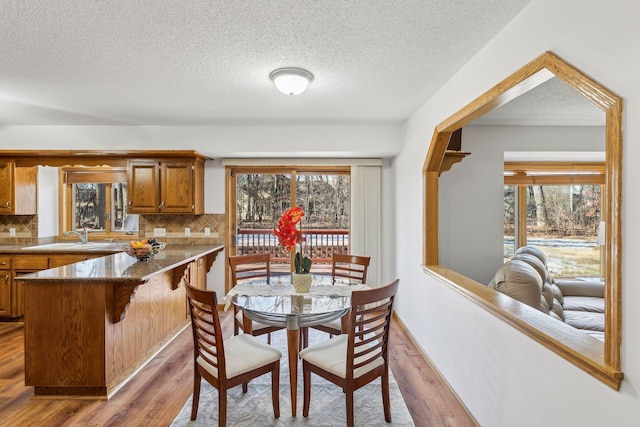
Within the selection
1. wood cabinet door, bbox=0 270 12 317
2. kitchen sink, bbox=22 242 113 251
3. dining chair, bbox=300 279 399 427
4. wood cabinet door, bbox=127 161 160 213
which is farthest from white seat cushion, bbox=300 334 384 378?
wood cabinet door, bbox=0 270 12 317

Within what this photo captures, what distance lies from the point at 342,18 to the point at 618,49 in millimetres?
1185

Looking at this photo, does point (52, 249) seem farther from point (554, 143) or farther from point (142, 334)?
point (554, 143)

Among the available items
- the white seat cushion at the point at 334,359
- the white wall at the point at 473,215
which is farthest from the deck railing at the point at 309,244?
the white seat cushion at the point at 334,359

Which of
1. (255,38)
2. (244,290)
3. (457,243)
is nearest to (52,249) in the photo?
(244,290)

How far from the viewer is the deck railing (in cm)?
588

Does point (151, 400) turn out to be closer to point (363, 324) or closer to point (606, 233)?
point (363, 324)

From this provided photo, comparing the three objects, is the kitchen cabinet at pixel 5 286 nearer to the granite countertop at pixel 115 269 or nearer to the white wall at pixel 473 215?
the granite countertop at pixel 115 269

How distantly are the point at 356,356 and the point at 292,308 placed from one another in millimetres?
506

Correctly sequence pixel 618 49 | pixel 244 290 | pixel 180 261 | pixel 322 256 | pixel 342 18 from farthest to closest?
1. pixel 322 256
2. pixel 180 261
3. pixel 244 290
4. pixel 342 18
5. pixel 618 49

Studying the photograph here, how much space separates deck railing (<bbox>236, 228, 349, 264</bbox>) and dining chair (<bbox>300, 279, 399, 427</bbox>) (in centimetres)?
349

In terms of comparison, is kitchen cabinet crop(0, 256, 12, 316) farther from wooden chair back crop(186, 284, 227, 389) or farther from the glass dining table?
wooden chair back crop(186, 284, 227, 389)

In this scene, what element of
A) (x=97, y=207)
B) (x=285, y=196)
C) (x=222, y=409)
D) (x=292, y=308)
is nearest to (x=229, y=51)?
(x=292, y=308)

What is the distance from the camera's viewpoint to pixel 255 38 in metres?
2.03

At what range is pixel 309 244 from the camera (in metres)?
6.03
